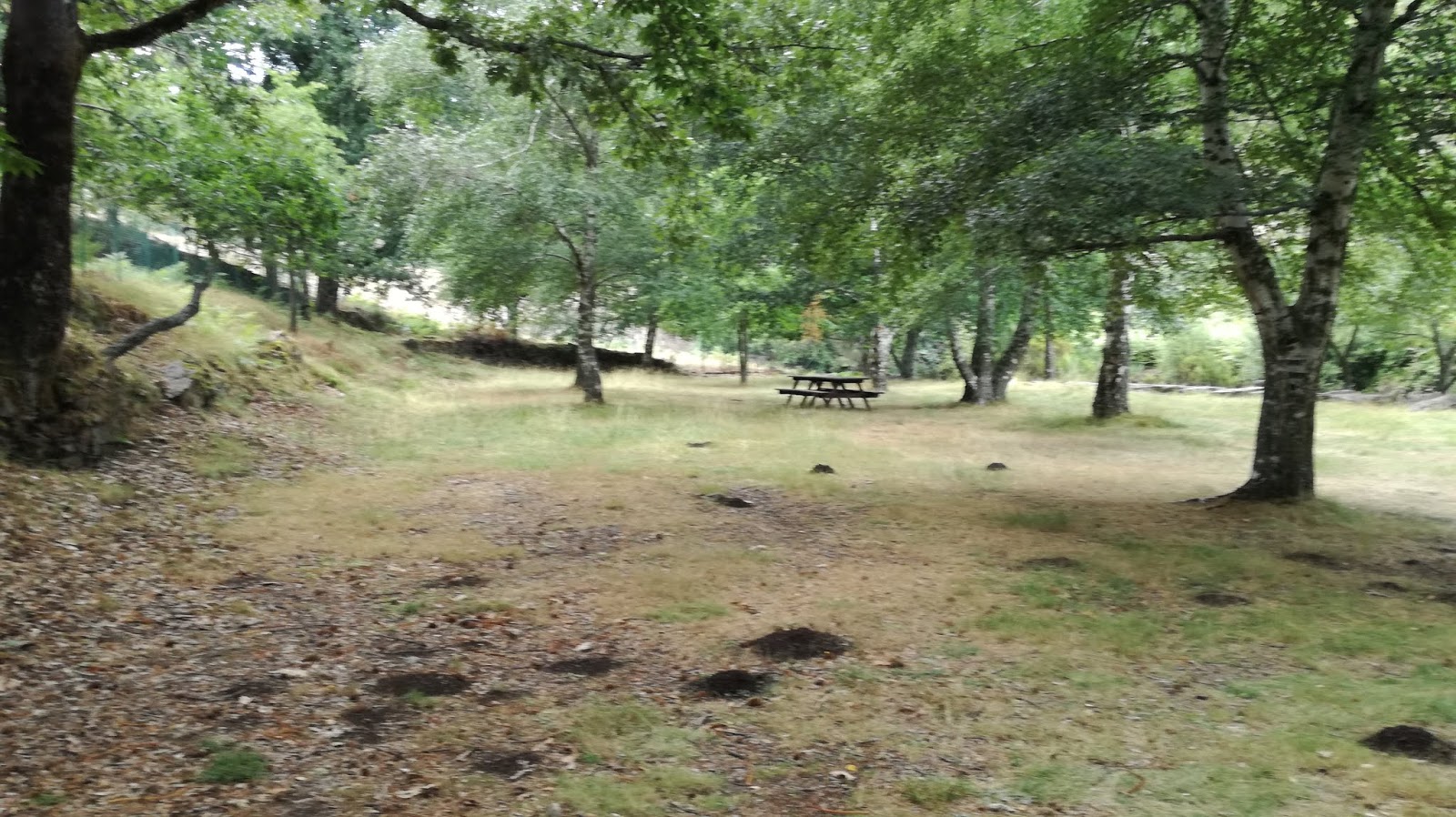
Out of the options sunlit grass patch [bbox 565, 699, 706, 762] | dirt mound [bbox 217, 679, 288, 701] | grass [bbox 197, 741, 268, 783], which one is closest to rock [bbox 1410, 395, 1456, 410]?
sunlit grass patch [bbox 565, 699, 706, 762]

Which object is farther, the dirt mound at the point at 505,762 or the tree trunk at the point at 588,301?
the tree trunk at the point at 588,301

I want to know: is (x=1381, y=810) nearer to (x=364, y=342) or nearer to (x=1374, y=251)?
(x=1374, y=251)

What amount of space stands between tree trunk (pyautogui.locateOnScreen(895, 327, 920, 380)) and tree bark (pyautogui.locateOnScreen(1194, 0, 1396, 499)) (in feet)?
83.6

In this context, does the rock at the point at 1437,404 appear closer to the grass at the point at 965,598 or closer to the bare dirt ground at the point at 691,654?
the grass at the point at 965,598

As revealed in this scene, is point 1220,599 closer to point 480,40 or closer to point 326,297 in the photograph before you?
point 480,40

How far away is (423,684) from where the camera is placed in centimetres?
450

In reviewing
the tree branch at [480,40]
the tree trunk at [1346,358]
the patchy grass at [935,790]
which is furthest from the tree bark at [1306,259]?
the tree trunk at [1346,358]

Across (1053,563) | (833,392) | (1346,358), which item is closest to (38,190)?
(1053,563)

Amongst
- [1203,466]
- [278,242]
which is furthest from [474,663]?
[1203,466]

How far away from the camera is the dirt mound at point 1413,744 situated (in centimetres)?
345

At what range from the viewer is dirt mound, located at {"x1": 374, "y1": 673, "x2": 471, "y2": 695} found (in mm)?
4410

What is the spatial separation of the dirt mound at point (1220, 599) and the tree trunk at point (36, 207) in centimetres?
871

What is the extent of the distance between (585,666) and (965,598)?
2.70 m

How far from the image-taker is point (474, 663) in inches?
190
